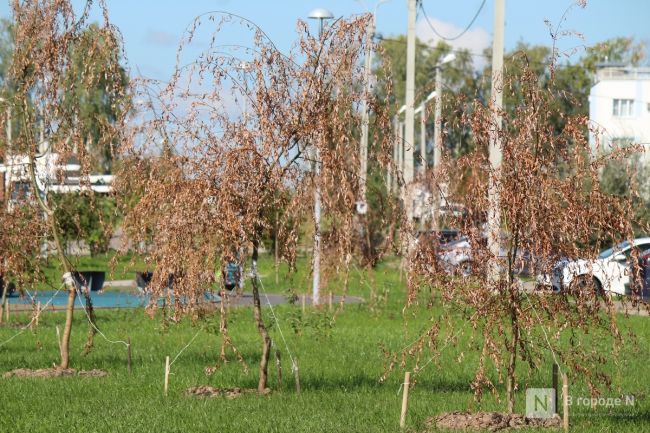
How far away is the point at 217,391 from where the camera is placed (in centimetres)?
1486

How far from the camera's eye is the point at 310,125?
14.1 metres

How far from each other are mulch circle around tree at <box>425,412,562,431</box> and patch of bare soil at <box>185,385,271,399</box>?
2.71 m

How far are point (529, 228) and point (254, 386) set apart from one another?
15.1ft

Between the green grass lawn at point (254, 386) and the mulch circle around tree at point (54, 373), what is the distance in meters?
0.34

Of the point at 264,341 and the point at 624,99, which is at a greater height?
the point at 624,99

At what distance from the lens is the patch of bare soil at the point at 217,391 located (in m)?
14.6

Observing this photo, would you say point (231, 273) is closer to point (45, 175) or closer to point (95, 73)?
point (95, 73)

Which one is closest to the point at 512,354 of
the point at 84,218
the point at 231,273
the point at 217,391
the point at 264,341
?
the point at 264,341

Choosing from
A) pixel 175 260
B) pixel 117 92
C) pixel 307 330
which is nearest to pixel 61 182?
pixel 117 92

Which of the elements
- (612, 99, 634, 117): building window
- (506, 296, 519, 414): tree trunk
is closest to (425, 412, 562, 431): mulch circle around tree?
(506, 296, 519, 414): tree trunk

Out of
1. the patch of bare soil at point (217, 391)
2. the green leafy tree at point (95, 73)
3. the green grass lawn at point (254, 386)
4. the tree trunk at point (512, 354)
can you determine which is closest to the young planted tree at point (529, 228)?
the tree trunk at point (512, 354)

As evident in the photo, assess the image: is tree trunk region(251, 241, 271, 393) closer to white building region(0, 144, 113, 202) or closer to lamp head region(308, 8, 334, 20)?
white building region(0, 144, 113, 202)

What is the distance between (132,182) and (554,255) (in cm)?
504

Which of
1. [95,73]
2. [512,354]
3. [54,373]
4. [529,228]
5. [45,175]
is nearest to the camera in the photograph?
→ [529,228]
